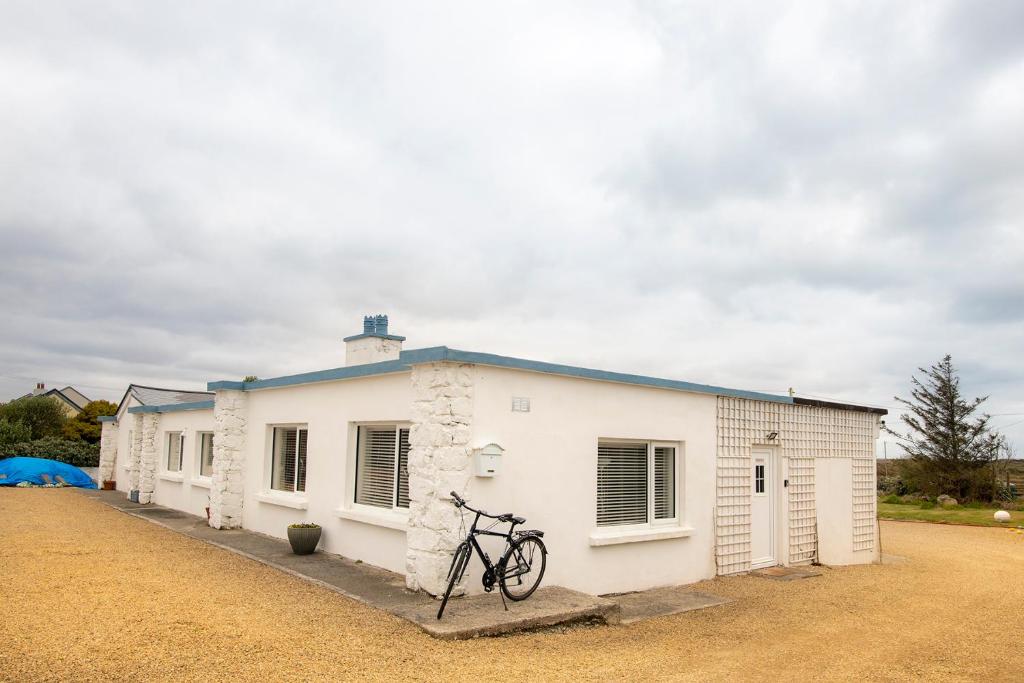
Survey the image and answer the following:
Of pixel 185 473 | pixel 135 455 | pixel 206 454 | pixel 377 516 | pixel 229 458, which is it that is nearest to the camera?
pixel 377 516

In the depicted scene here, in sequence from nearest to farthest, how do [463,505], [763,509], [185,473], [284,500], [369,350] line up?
1. [463,505]
2. [763,509]
3. [284,500]
4. [369,350]
5. [185,473]

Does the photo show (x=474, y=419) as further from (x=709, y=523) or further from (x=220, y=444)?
(x=220, y=444)

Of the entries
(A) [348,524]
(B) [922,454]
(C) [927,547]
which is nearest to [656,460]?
(A) [348,524]

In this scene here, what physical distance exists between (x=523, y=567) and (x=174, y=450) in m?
14.0

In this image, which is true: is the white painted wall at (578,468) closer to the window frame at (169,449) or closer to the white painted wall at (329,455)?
the white painted wall at (329,455)

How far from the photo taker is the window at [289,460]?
11.7 m

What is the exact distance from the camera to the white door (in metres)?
11.2

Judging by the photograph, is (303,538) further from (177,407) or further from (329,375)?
(177,407)

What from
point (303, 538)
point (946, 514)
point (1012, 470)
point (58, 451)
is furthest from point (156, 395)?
point (1012, 470)

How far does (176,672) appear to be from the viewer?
5242mm

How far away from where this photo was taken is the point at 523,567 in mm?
7539

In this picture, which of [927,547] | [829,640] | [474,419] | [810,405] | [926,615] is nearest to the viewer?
[829,640]

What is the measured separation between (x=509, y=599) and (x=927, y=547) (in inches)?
480

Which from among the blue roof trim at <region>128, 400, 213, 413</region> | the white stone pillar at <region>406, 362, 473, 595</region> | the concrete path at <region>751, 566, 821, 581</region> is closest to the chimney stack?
the white stone pillar at <region>406, 362, 473, 595</region>
